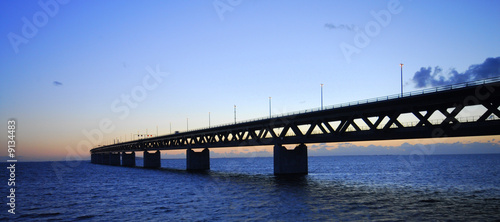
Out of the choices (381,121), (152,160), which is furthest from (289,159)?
(152,160)

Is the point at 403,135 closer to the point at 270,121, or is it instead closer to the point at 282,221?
the point at 282,221

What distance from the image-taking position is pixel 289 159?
76.6 metres

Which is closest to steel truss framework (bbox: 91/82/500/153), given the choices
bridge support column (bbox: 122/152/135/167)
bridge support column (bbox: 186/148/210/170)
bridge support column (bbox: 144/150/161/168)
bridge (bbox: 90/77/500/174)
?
bridge (bbox: 90/77/500/174)

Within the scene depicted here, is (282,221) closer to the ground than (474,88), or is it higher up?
closer to the ground

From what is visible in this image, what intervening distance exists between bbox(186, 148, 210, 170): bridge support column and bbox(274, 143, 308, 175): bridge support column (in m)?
44.0

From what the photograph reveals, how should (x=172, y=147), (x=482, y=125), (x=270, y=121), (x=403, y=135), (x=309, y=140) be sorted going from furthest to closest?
(x=172, y=147) < (x=270, y=121) < (x=309, y=140) < (x=403, y=135) < (x=482, y=125)

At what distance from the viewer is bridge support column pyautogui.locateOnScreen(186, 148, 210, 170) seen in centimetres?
11538

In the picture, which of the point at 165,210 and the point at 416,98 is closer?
the point at 165,210

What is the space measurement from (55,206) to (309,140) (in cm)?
4144

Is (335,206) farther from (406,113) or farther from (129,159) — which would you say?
(129,159)

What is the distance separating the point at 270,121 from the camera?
79.8m

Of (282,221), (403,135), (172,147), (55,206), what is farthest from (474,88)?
(172,147)

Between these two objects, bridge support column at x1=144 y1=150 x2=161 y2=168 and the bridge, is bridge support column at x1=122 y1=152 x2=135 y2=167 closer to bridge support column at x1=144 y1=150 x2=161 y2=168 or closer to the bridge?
bridge support column at x1=144 y1=150 x2=161 y2=168

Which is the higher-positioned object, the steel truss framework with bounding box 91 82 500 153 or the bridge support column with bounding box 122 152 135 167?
the steel truss framework with bounding box 91 82 500 153
